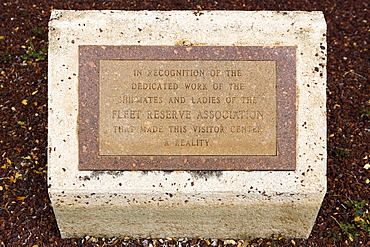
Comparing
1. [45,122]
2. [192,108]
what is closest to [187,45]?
[192,108]

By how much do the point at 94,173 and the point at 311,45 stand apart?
1.82 m

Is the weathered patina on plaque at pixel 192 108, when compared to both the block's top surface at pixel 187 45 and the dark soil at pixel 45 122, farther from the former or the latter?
the dark soil at pixel 45 122

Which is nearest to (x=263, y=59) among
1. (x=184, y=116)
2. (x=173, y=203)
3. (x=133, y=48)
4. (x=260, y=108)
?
(x=260, y=108)

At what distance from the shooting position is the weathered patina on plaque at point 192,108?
315 cm

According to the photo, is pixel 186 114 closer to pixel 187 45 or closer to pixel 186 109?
pixel 186 109

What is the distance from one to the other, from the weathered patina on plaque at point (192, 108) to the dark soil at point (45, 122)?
32.3 inches

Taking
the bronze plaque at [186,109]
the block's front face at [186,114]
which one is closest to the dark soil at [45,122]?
the block's front face at [186,114]

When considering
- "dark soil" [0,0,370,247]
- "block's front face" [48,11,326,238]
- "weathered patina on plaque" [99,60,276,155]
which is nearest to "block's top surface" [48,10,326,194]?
"block's front face" [48,11,326,238]

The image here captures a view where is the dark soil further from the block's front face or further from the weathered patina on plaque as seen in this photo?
the weathered patina on plaque

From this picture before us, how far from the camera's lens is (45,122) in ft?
13.1

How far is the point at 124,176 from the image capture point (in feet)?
10.3

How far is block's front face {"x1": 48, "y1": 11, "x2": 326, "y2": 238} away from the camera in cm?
314

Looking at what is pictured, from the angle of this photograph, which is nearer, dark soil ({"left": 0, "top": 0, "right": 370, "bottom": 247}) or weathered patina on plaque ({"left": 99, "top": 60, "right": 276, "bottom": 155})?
weathered patina on plaque ({"left": 99, "top": 60, "right": 276, "bottom": 155})

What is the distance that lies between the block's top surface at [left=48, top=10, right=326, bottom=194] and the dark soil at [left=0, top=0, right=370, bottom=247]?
57 cm
